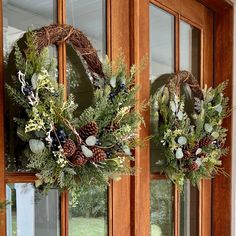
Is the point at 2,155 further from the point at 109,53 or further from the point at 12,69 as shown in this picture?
the point at 109,53

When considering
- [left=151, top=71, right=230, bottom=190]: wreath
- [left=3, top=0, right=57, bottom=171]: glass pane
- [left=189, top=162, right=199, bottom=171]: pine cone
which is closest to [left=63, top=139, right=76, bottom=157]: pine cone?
[left=3, top=0, right=57, bottom=171]: glass pane

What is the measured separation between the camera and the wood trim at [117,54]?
1294 millimetres

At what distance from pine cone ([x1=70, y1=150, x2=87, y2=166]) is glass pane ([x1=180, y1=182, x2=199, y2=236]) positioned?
89 cm

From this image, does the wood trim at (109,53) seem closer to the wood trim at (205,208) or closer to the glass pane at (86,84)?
the glass pane at (86,84)

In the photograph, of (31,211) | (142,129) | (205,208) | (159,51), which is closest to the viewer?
(31,211)

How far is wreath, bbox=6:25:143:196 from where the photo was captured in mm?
901

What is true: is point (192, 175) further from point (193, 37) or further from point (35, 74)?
point (35, 74)

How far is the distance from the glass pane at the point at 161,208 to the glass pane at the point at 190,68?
0.12m

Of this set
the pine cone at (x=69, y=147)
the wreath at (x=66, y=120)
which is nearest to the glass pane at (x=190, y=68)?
the wreath at (x=66, y=120)

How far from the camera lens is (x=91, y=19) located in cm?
124

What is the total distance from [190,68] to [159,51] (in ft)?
0.97

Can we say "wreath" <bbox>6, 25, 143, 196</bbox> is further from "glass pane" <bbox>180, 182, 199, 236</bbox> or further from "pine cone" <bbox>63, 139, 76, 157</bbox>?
"glass pane" <bbox>180, 182, 199, 236</bbox>

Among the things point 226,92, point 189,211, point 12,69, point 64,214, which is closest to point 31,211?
point 64,214

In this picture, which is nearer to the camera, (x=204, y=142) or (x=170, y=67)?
(x=204, y=142)
